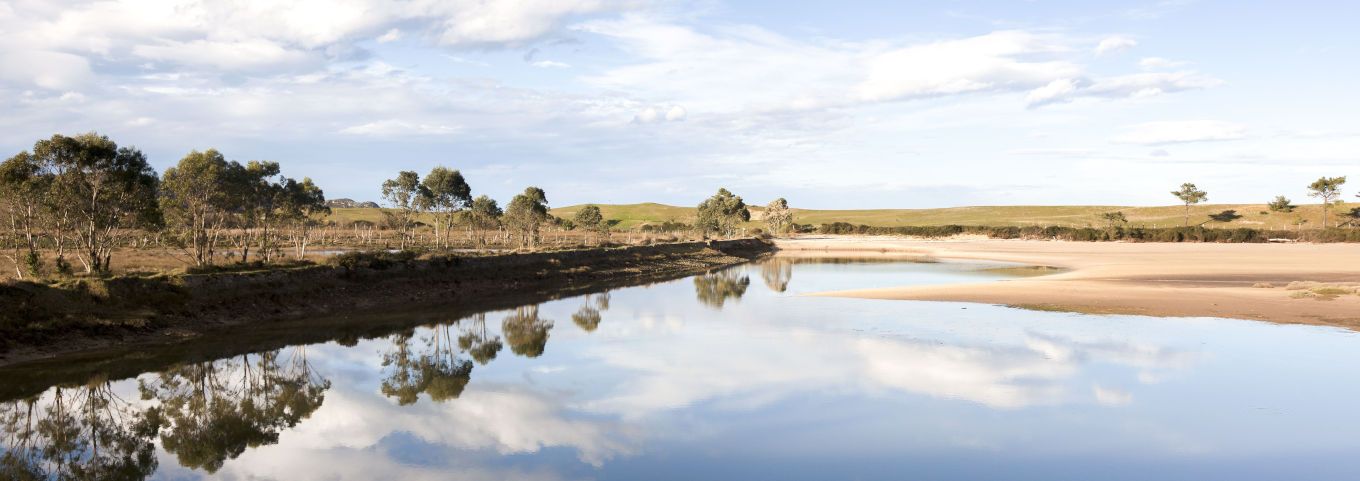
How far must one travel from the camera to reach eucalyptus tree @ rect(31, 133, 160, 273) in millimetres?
29641

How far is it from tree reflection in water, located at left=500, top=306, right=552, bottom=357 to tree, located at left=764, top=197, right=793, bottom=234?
12801 centimetres

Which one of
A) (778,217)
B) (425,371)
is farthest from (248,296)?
(778,217)

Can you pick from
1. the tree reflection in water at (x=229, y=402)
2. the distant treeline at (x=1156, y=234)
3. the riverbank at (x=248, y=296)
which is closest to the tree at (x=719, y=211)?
the distant treeline at (x=1156, y=234)

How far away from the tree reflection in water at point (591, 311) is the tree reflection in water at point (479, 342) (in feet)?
12.2

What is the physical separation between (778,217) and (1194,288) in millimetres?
122536

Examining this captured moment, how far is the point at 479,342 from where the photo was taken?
25656 mm

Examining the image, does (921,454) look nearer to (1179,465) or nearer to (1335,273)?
(1179,465)

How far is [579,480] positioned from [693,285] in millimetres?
40639

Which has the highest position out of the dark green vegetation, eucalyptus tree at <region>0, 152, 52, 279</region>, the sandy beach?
eucalyptus tree at <region>0, 152, 52, 279</region>

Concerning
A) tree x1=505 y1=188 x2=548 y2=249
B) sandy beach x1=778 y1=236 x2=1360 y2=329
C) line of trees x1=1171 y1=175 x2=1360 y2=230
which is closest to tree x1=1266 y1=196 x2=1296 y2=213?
line of trees x1=1171 y1=175 x2=1360 y2=230

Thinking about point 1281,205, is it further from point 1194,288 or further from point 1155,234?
point 1194,288

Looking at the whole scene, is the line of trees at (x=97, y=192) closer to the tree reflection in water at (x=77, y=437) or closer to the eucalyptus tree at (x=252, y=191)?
the eucalyptus tree at (x=252, y=191)

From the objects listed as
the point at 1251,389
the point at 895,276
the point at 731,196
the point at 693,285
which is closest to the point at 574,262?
the point at 693,285

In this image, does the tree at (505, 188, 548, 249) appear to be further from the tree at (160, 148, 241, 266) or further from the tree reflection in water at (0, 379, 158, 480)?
the tree reflection in water at (0, 379, 158, 480)
